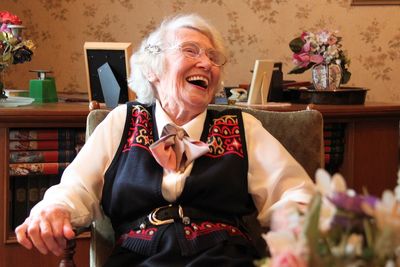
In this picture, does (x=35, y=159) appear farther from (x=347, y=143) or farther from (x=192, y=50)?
(x=347, y=143)

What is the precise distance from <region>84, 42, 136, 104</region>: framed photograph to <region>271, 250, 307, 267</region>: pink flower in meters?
1.46

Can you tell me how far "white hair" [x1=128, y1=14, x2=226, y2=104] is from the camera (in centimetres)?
187

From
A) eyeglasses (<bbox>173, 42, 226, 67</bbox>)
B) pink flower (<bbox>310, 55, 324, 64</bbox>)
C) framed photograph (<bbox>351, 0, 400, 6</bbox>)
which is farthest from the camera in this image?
A: framed photograph (<bbox>351, 0, 400, 6</bbox>)

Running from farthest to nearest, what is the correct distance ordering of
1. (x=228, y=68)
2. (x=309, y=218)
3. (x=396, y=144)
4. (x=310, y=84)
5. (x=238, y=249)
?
(x=228, y=68), (x=310, y=84), (x=396, y=144), (x=238, y=249), (x=309, y=218)

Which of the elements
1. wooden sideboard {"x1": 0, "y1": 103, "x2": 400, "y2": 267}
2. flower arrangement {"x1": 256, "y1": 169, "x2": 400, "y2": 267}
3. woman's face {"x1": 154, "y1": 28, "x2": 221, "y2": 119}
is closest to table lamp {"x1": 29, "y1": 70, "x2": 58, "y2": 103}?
wooden sideboard {"x1": 0, "y1": 103, "x2": 400, "y2": 267}

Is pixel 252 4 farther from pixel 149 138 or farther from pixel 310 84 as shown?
pixel 149 138

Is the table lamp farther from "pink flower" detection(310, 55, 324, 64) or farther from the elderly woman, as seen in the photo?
"pink flower" detection(310, 55, 324, 64)

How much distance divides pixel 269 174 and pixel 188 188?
22 centimetres

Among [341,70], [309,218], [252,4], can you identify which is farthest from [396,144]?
[309,218]

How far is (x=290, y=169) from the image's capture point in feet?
5.68

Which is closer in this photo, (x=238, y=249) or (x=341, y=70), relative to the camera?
(x=238, y=249)

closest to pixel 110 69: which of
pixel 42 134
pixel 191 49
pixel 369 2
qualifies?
pixel 42 134

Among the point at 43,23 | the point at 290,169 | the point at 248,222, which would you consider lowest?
the point at 248,222

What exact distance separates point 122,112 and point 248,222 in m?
0.48
